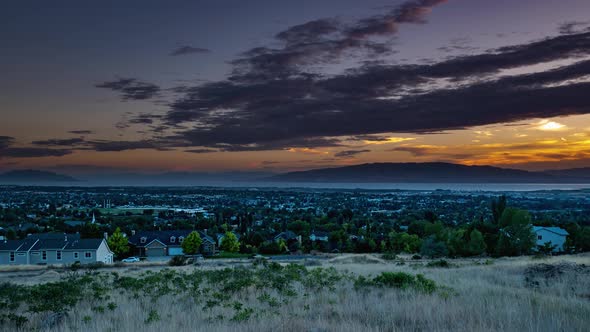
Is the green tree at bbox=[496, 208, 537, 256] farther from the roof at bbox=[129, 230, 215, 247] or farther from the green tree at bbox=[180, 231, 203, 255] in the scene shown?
the roof at bbox=[129, 230, 215, 247]

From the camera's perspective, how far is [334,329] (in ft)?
23.2

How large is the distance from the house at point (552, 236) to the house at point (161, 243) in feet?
157

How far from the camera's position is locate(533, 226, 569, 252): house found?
5991 centimetres

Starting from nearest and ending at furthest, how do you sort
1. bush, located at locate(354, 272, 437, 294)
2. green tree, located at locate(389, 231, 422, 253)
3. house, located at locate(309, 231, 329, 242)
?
bush, located at locate(354, 272, 437, 294) < green tree, located at locate(389, 231, 422, 253) < house, located at locate(309, 231, 329, 242)

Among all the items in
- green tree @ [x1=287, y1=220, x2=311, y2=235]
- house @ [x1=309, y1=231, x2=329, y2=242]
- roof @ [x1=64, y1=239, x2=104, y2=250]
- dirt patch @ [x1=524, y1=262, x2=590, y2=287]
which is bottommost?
house @ [x1=309, y1=231, x2=329, y2=242]

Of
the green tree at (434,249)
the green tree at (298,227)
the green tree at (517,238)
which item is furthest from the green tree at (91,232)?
the green tree at (517,238)

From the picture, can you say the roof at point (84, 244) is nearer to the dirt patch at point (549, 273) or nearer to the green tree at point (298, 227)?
the green tree at point (298, 227)

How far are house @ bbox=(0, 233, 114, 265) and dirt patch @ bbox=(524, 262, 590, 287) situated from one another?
175 ft

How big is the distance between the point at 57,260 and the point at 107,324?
57.2 metres

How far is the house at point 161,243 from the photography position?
6838 centimetres

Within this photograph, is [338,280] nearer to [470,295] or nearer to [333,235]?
[470,295]

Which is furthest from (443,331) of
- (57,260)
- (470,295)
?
(57,260)

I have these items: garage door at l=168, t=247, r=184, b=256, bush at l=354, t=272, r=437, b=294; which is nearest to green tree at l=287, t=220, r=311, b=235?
garage door at l=168, t=247, r=184, b=256

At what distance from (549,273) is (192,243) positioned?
54512 mm
